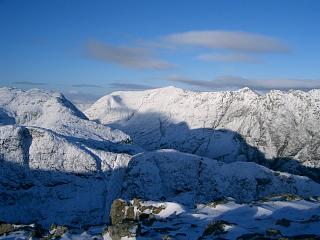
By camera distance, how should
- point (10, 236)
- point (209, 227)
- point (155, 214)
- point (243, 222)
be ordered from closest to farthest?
point (209, 227) → point (243, 222) → point (10, 236) → point (155, 214)

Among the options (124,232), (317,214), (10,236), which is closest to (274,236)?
(317,214)

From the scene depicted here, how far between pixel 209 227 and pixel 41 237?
21748 millimetres

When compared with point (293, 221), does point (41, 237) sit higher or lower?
lower

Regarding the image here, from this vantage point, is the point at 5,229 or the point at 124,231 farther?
the point at 5,229

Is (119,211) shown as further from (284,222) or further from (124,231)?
(284,222)

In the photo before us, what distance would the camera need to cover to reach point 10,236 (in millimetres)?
62281

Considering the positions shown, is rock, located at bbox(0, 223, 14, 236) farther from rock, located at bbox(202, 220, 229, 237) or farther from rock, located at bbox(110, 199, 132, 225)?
rock, located at bbox(202, 220, 229, 237)

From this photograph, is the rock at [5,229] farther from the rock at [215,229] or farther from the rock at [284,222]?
the rock at [284,222]

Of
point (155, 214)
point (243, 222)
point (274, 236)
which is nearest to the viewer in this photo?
point (274, 236)

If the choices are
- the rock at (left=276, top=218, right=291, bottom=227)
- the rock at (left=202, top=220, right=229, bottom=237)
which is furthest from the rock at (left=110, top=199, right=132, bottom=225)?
the rock at (left=276, top=218, right=291, bottom=227)

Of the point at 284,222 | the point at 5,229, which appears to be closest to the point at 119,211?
the point at 5,229

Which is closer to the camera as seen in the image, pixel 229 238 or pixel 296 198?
pixel 229 238

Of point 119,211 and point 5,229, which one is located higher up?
point 119,211

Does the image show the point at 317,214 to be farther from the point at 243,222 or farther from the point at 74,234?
the point at 74,234
